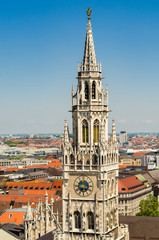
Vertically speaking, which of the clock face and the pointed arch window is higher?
the pointed arch window

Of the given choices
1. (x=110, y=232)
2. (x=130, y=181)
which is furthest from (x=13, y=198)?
(x=110, y=232)

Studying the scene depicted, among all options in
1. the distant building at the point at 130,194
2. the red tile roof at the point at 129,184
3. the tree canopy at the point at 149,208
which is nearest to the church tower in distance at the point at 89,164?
the tree canopy at the point at 149,208

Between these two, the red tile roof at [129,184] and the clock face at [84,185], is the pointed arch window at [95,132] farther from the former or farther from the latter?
the red tile roof at [129,184]

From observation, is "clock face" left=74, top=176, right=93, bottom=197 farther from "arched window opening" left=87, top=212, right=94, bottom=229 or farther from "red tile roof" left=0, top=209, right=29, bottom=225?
"red tile roof" left=0, top=209, right=29, bottom=225

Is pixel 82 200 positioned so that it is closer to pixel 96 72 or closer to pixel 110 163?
pixel 110 163

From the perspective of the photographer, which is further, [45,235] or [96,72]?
[45,235]

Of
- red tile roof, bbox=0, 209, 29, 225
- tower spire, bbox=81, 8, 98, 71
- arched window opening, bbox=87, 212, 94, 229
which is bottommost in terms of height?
red tile roof, bbox=0, 209, 29, 225

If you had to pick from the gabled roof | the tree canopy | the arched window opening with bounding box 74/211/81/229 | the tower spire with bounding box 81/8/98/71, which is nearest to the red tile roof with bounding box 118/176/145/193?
the tree canopy

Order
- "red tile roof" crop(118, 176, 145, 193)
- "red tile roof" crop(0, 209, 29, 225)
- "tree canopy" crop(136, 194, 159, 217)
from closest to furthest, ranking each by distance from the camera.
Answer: "red tile roof" crop(0, 209, 29, 225)
"tree canopy" crop(136, 194, 159, 217)
"red tile roof" crop(118, 176, 145, 193)

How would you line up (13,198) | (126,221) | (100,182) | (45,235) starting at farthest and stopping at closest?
(13,198), (126,221), (45,235), (100,182)
